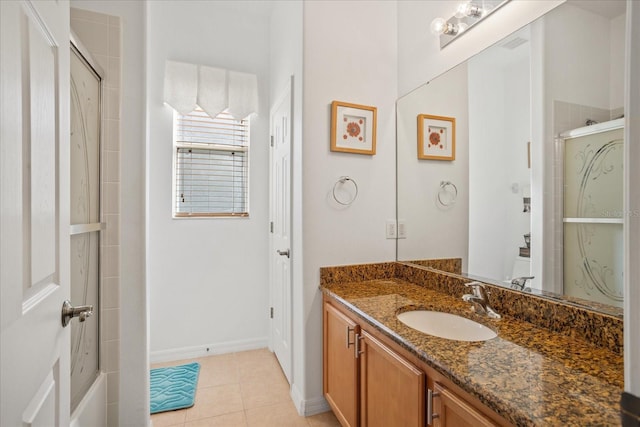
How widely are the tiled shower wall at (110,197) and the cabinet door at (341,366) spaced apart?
108cm

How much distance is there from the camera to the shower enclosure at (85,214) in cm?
127

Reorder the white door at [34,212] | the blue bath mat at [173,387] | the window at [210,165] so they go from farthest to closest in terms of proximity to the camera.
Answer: the window at [210,165] < the blue bath mat at [173,387] < the white door at [34,212]

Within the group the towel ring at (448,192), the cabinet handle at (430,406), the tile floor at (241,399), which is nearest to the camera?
the cabinet handle at (430,406)

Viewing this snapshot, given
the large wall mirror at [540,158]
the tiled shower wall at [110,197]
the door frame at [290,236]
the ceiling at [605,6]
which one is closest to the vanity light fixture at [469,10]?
the large wall mirror at [540,158]

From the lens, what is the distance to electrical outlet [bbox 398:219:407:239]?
197cm

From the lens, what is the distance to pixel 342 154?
1.89 metres

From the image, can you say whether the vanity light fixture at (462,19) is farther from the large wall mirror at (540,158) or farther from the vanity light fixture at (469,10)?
the large wall mirror at (540,158)

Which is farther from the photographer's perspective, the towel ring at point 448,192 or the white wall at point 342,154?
the white wall at point 342,154

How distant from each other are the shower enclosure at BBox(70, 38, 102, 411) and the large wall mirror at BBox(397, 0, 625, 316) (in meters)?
1.72

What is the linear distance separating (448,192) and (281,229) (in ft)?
3.98

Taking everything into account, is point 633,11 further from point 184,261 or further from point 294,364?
point 184,261

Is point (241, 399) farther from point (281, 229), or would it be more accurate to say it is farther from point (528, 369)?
point (528, 369)

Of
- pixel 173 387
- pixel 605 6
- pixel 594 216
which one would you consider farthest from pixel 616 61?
pixel 173 387

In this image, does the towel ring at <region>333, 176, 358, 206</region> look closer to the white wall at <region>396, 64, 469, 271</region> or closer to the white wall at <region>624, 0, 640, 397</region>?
the white wall at <region>396, 64, 469, 271</region>
